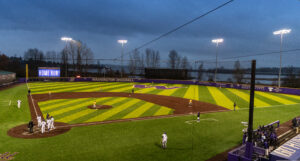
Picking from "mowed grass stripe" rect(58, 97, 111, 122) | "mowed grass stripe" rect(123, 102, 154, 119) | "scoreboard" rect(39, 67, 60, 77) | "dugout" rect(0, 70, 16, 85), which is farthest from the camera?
"dugout" rect(0, 70, 16, 85)

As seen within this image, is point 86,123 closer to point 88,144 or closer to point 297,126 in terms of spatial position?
point 88,144

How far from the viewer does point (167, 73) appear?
81312mm

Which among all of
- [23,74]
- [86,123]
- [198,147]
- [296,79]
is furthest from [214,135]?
[23,74]

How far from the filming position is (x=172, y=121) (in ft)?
70.3

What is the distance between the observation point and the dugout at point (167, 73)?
3157 inches

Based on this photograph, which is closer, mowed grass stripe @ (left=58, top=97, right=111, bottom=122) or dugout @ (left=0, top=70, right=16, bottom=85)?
mowed grass stripe @ (left=58, top=97, right=111, bottom=122)

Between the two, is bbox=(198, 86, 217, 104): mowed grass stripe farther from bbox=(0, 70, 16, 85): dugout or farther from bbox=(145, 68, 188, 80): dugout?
bbox=(0, 70, 16, 85): dugout

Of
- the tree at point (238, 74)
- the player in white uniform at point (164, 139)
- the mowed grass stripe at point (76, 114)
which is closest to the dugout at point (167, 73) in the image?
the tree at point (238, 74)

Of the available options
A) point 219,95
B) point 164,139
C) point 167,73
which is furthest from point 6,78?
point 167,73

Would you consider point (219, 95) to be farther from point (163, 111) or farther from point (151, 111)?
point (151, 111)

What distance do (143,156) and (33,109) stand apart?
20914 millimetres

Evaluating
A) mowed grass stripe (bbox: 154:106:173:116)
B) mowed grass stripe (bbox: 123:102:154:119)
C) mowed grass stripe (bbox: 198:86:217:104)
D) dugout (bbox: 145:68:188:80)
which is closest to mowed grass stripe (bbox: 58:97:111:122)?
mowed grass stripe (bbox: 123:102:154:119)

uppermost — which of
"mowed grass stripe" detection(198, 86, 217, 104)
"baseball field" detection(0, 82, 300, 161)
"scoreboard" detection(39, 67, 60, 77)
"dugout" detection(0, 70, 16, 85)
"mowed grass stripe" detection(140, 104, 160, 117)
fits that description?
"scoreboard" detection(39, 67, 60, 77)

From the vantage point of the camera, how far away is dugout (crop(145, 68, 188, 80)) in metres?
80.2
